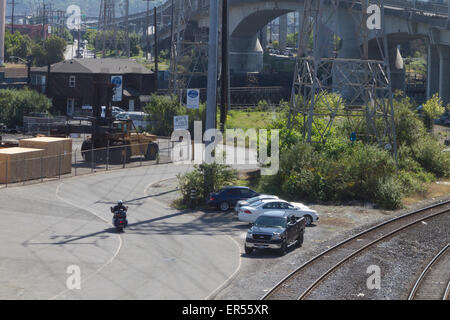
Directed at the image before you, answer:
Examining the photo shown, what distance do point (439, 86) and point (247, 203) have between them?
6257 cm

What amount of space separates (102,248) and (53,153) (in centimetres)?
1862

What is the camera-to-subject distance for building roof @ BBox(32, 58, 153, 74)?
260 ft

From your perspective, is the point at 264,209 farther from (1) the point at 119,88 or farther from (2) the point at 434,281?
(1) the point at 119,88

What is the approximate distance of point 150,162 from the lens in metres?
49.4

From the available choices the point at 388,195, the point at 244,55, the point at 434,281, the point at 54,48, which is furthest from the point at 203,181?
the point at 54,48

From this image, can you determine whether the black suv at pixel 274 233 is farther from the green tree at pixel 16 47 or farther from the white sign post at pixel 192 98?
the green tree at pixel 16 47

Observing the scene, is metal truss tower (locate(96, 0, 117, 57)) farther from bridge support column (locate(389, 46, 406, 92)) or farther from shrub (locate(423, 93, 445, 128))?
shrub (locate(423, 93, 445, 128))

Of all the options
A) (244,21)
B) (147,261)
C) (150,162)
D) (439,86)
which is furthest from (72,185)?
(244,21)

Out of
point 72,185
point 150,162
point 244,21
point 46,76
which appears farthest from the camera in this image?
point 244,21

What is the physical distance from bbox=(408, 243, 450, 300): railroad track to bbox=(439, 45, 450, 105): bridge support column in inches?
2538

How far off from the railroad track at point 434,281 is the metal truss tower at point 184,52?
40300mm

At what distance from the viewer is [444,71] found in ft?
279

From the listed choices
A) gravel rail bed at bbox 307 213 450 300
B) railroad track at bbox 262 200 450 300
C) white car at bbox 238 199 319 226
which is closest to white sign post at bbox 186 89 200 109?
white car at bbox 238 199 319 226
